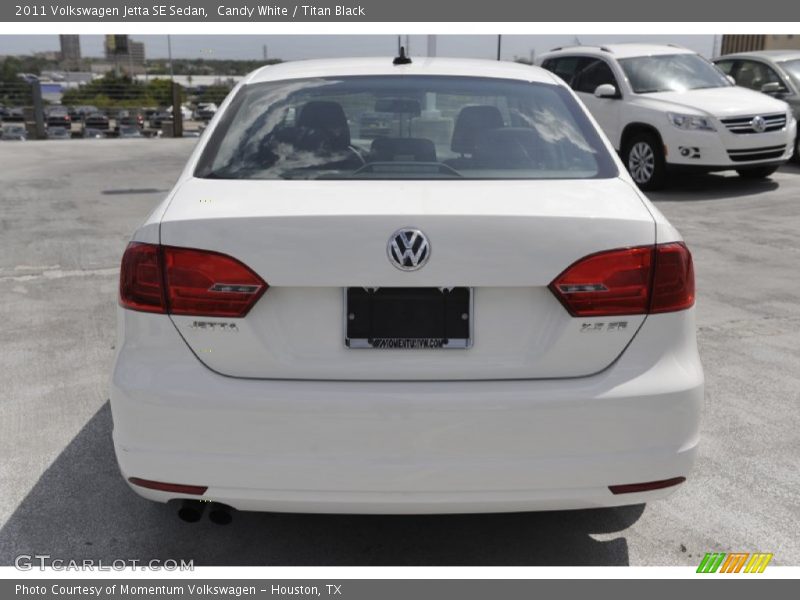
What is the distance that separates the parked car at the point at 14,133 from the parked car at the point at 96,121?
2401mm

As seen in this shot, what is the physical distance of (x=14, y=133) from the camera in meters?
24.1

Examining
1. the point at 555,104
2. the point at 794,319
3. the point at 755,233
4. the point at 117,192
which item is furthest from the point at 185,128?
the point at 555,104

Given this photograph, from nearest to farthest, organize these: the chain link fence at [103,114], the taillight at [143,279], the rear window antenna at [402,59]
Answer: the taillight at [143,279] < the rear window antenna at [402,59] < the chain link fence at [103,114]

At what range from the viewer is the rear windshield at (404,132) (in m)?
3.26

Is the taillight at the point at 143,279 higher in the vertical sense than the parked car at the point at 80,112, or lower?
higher

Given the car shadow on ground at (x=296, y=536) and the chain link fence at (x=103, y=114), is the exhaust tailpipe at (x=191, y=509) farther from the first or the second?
the chain link fence at (x=103, y=114)

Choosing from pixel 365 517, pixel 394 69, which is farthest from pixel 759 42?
pixel 365 517

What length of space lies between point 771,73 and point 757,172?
2.72 meters

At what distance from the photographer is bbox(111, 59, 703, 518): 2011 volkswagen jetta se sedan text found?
271 cm

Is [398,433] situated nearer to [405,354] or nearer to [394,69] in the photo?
[405,354]

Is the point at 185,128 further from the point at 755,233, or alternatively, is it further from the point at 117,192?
the point at 755,233

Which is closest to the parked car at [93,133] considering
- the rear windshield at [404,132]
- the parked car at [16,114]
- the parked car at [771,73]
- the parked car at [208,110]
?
the parked car at [16,114]
